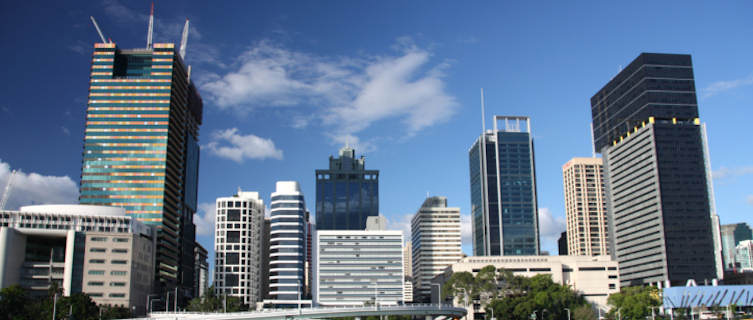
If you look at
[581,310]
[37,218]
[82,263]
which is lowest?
[581,310]

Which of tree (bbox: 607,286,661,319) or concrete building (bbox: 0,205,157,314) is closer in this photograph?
concrete building (bbox: 0,205,157,314)

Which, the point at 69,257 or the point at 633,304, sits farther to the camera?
the point at 633,304

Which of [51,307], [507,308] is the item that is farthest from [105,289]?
[507,308]

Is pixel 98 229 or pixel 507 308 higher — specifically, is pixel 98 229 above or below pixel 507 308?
above

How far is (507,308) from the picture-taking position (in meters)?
191

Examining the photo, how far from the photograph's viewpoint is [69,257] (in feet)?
601

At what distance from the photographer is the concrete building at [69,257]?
181 m

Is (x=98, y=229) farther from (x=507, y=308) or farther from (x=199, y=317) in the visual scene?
(x=507, y=308)

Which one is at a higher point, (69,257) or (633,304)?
(69,257)

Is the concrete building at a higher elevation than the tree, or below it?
higher

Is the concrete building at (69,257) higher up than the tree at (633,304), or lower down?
higher up

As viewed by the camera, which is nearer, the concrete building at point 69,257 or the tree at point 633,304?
the concrete building at point 69,257

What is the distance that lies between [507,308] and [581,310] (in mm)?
19831

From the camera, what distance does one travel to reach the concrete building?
181m
